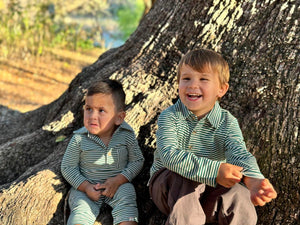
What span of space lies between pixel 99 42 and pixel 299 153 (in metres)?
10.2

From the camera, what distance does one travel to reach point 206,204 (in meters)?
2.66

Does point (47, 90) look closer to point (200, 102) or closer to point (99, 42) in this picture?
point (99, 42)

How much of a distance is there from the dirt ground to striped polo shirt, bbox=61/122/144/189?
396 centimetres

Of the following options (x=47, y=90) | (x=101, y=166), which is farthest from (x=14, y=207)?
(x=47, y=90)

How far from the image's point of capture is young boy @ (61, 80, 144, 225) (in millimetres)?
3045

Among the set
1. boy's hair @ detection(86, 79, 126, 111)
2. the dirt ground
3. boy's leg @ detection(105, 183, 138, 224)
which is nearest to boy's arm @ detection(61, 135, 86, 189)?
boy's leg @ detection(105, 183, 138, 224)

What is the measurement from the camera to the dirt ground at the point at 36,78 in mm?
7524

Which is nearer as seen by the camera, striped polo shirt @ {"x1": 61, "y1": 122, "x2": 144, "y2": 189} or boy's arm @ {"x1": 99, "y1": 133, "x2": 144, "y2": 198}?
boy's arm @ {"x1": 99, "y1": 133, "x2": 144, "y2": 198}

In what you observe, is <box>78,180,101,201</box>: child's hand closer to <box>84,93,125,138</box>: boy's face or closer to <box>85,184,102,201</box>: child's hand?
<box>85,184,102,201</box>: child's hand

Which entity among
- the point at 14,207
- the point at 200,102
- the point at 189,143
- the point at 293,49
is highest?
the point at 293,49

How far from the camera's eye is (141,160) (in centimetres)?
325

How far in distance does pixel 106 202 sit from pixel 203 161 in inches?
36.6

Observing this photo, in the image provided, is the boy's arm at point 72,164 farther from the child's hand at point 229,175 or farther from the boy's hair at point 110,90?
the child's hand at point 229,175

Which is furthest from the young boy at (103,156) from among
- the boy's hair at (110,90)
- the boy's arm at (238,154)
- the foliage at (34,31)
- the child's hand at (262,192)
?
the foliage at (34,31)
